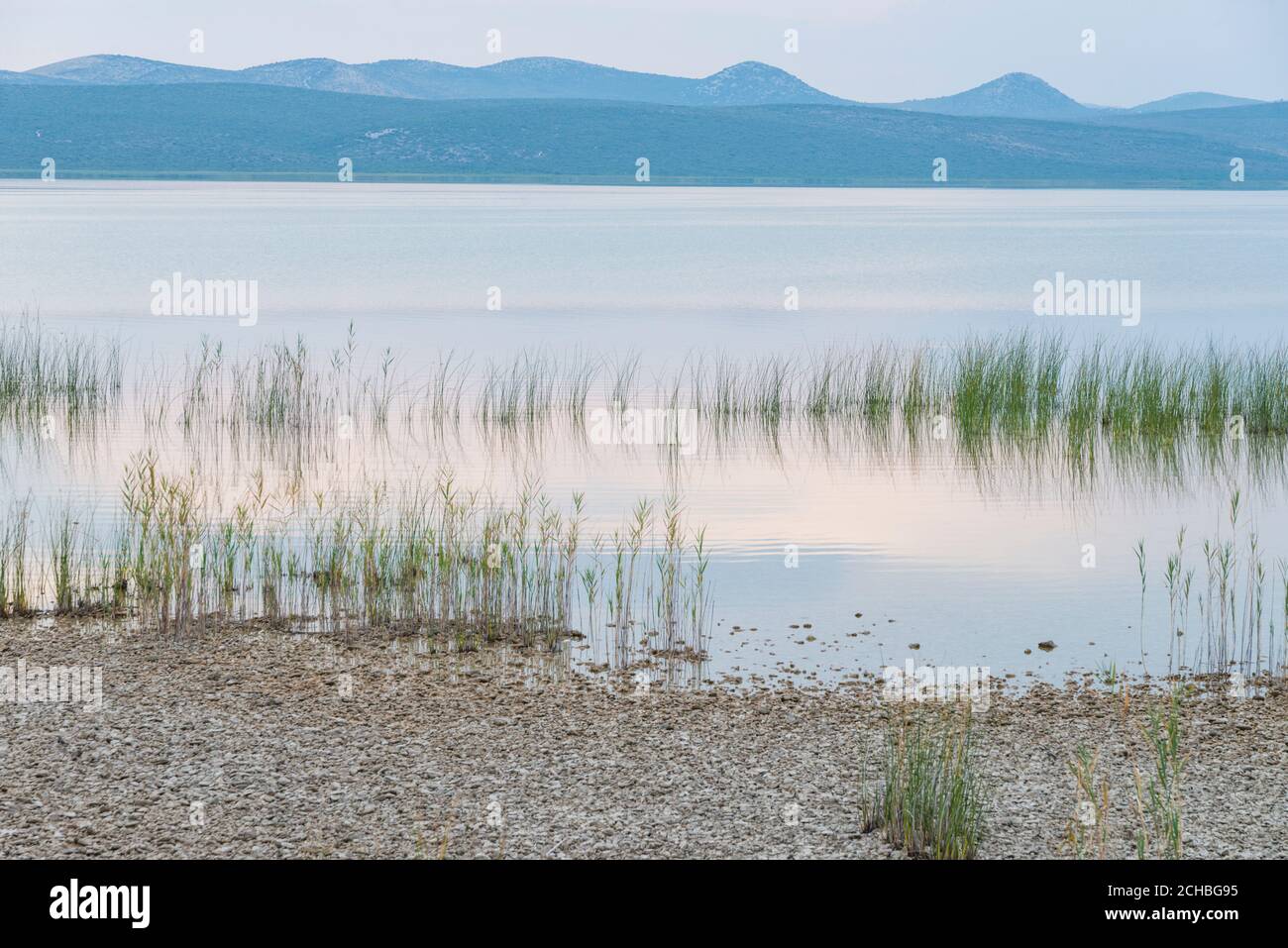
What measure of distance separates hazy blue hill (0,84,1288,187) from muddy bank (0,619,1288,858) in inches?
5850

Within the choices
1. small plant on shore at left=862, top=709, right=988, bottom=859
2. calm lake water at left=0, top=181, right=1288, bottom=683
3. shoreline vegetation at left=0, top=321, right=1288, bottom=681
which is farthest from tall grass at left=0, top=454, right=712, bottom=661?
small plant on shore at left=862, top=709, right=988, bottom=859

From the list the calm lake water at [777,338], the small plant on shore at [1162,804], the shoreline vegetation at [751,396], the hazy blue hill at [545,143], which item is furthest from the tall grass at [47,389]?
the hazy blue hill at [545,143]

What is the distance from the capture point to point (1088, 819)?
5473 mm

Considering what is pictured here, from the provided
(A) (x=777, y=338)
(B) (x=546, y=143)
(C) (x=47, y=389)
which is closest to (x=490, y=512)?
(C) (x=47, y=389)

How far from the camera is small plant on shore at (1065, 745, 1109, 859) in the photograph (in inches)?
201

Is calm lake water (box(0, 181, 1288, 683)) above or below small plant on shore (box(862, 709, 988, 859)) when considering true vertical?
above

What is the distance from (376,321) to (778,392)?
45.4 feet

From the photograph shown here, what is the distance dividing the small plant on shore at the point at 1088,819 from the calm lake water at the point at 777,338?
2.35 m

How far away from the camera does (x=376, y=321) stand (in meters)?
29.8

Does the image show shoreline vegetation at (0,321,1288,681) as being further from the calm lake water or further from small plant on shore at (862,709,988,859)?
small plant on shore at (862,709,988,859)

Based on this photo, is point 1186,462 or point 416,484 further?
point 1186,462

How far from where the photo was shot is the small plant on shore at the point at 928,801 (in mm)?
5242
